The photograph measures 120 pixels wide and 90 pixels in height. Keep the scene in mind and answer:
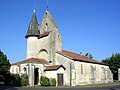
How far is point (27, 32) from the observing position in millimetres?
47688

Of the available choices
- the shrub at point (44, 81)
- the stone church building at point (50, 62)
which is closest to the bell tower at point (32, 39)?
the stone church building at point (50, 62)

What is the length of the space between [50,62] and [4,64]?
1030 cm

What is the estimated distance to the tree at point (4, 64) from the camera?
43781 millimetres

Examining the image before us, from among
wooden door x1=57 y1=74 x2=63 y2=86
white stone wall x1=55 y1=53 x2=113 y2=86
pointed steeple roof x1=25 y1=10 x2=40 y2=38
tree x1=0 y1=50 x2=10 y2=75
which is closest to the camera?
wooden door x1=57 y1=74 x2=63 y2=86

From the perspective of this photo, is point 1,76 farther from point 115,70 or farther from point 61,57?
point 115,70

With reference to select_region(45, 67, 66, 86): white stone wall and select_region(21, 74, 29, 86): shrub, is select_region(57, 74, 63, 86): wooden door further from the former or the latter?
select_region(21, 74, 29, 86): shrub

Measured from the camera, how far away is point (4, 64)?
44.6m

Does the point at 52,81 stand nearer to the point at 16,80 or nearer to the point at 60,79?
the point at 60,79

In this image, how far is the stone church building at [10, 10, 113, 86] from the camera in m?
40.6

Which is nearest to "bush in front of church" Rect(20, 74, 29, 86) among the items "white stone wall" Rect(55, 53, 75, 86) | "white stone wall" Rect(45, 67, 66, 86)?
"white stone wall" Rect(45, 67, 66, 86)

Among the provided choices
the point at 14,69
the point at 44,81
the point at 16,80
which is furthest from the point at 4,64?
the point at 44,81

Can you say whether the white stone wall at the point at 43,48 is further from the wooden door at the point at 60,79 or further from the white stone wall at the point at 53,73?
the wooden door at the point at 60,79

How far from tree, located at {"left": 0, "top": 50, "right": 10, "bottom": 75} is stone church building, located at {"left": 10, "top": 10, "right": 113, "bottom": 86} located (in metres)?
1.76

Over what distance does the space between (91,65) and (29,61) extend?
16.6 metres
